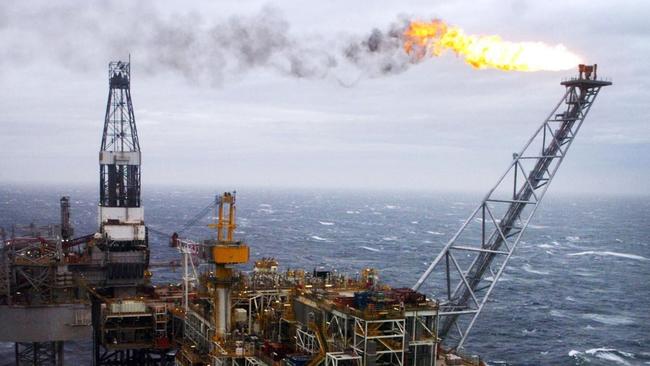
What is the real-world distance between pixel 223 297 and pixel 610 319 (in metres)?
62.1

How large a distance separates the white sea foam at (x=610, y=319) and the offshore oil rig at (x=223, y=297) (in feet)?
135

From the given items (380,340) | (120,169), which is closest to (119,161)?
(120,169)

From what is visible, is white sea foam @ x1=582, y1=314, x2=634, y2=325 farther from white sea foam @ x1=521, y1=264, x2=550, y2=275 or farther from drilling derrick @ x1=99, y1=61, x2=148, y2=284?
drilling derrick @ x1=99, y1=61, x2=148, y2=284

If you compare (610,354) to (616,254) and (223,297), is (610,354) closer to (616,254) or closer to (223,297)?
(223,297)

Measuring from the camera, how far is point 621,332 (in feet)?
264

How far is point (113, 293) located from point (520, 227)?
111ft

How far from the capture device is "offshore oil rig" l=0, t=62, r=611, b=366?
1426 inches

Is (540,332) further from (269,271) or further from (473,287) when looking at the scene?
(269,271)

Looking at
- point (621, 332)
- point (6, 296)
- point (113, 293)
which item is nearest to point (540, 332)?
Result: point (621, 332)

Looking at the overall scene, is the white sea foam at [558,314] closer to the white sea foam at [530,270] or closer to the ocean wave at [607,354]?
the ocean wave at [607,354]

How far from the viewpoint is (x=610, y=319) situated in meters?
87.2

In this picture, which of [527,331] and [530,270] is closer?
[527,331]

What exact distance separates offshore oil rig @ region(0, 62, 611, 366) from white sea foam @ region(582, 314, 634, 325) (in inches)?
1621

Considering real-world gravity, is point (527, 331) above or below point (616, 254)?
below
